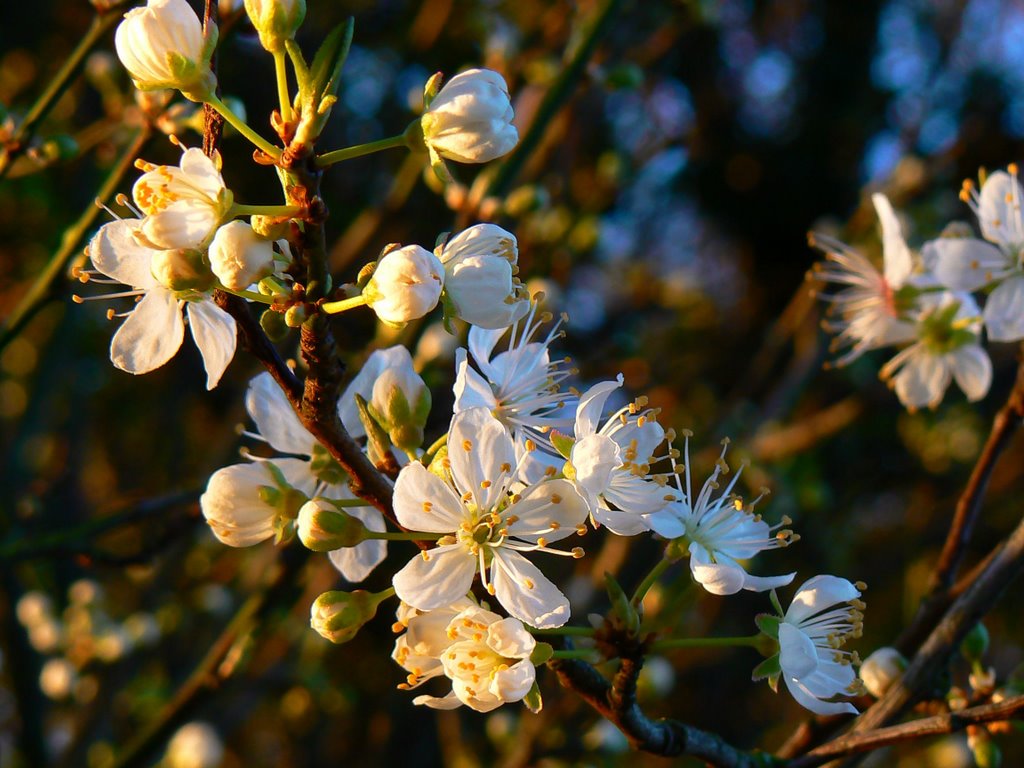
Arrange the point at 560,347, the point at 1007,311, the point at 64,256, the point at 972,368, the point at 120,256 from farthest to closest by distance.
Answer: the point at 560,347, the point at 972,368, the point at 64,256, the point at 1007,311, the point at 120,256

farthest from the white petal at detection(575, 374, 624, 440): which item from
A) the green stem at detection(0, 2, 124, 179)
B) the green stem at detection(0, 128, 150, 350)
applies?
the green stem at detection(0, 2, 124, 179)

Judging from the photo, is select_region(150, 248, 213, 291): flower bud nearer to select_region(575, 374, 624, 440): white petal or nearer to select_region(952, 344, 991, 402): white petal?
select_region(575, 374, 624, 440): white petal

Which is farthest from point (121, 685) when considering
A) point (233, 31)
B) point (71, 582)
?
point (233, 31)

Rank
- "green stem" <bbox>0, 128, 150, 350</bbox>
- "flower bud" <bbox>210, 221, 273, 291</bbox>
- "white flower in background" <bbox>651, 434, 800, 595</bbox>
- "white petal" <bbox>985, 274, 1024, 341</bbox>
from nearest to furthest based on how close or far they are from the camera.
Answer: "flower bud" <bbox>210, 221, 273, 291</bbox>, "white flower in background" <bbox>651, 434, 800, 595</bbox>, "white petal" <bbox>985, 274, 1024, 341</bbox>, "green stem" <bbox>0, 128, 150, 350</bbox>

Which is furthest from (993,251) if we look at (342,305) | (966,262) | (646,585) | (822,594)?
(342,305)

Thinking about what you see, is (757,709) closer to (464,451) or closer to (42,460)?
(42,460)

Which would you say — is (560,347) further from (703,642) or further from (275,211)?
(275,211)

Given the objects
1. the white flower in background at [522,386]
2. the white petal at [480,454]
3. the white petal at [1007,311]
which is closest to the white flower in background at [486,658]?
the white petal at [480,454]
